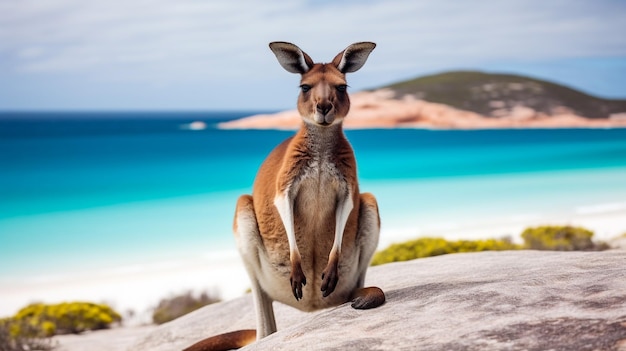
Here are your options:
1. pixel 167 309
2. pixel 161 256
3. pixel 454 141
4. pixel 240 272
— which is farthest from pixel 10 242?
pixel 454 141

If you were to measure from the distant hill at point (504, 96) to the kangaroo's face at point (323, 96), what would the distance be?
4859 cm

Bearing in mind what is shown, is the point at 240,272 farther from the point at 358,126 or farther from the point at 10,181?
the point at 358,126

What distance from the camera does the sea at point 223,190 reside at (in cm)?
1709

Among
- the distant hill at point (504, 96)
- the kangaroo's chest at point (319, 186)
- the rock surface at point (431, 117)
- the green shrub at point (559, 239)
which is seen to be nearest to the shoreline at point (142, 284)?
the green shrub at point (559, 239)

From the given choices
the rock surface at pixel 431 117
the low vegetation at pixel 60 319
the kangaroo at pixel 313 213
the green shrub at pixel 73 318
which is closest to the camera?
the kangaroo at pixel 313 213

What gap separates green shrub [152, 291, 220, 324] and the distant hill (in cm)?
4228

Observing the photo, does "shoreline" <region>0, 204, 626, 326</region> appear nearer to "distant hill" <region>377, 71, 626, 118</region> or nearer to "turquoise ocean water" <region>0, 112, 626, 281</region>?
"turquoise ocean water" <region>0, 112, 626, 281</region>

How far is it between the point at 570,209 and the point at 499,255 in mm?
14790

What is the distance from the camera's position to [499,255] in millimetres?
6582

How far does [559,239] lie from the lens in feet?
39.1

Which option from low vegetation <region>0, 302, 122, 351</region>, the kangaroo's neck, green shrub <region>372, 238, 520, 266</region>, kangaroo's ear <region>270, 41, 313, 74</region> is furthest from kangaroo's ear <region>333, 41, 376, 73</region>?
green shrub <region>372, 238, 520, 266</region>

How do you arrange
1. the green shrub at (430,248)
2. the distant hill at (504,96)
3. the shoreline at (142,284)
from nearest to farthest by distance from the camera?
the green shrub at (430,248) < the shoreline at (142,284) < the distant hill at (504,96)

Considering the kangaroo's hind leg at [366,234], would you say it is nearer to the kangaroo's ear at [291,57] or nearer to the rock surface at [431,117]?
the kangaroo's ear at [291,57]

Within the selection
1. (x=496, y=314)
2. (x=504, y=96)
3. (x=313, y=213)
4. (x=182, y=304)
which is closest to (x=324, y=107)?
(x=313, y=213)
